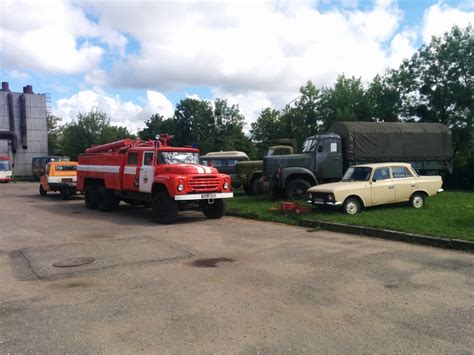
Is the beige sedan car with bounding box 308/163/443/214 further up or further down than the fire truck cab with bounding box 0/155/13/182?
further down

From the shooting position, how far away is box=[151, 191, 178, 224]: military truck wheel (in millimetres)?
12617

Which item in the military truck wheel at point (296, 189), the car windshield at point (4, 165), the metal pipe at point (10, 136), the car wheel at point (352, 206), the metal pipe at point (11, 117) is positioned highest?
the metal pipe at point (11, 117)

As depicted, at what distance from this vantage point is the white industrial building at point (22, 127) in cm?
5044

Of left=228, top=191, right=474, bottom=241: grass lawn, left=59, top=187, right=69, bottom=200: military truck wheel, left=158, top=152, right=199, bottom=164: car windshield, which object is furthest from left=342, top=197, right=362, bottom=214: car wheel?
left=59, top=187, right=69, bottom=200: military truck wheel

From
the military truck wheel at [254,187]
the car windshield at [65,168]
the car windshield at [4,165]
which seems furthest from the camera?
the car windshield at [4,165]

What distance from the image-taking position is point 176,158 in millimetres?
14141

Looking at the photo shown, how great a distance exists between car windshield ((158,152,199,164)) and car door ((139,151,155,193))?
0.30 meters

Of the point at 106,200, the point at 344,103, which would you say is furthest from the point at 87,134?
the point at 106,200

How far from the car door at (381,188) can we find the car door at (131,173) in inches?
288

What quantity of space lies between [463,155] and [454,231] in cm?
1879

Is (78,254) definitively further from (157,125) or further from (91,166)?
(157,125)

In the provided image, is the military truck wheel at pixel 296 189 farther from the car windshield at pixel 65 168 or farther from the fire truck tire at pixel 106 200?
the car windshield at pixel 65 168

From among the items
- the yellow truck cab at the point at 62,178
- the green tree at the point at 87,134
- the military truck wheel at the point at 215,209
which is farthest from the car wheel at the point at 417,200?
the green tree at the point at 87,134

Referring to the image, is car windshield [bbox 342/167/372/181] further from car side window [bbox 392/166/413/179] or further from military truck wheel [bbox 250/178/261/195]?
military truck wheel [bbox 250/178/261/195]
